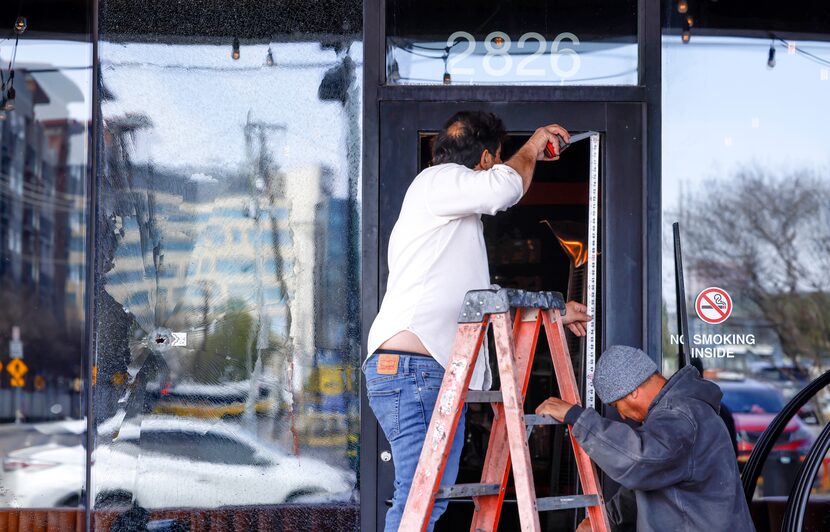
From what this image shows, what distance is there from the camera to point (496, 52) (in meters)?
4.27

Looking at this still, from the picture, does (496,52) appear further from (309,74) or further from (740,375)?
(740,375)

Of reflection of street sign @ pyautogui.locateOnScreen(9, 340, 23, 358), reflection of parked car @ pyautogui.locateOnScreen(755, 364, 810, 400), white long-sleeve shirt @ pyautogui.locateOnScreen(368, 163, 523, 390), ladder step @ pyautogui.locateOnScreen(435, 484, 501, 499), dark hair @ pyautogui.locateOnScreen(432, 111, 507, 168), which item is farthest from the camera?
reflection of street sign @ pyautogui.locateOnScreen(9, 340, 23, 358)

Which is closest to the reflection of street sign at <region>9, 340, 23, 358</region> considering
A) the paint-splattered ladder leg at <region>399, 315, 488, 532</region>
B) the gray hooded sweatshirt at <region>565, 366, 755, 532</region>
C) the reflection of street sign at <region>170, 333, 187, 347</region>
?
the reflection of street sign at <region>170, 333, 187, 347</region>

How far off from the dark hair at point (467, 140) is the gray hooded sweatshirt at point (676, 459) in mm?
946

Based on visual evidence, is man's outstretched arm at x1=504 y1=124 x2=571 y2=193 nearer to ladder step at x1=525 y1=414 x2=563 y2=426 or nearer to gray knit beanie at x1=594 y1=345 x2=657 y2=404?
gray knit beanie at x1=594 y1=345 x2=657 y2=404

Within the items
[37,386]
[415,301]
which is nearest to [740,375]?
[415,301]

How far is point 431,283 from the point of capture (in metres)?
3.27

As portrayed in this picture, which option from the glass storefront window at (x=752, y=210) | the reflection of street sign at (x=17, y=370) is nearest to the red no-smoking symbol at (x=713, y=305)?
the glass storefront window at (x=752, y=210)

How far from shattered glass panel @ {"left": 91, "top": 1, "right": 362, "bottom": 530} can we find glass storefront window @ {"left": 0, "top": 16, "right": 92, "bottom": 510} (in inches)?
7.6

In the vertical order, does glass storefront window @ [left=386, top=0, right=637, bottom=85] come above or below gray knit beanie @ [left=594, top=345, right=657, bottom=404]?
above

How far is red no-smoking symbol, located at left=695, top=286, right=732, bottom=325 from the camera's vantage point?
4.31 metres

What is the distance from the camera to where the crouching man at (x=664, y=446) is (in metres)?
2.94

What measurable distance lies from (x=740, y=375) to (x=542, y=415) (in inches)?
60.4

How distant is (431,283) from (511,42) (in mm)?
1463
